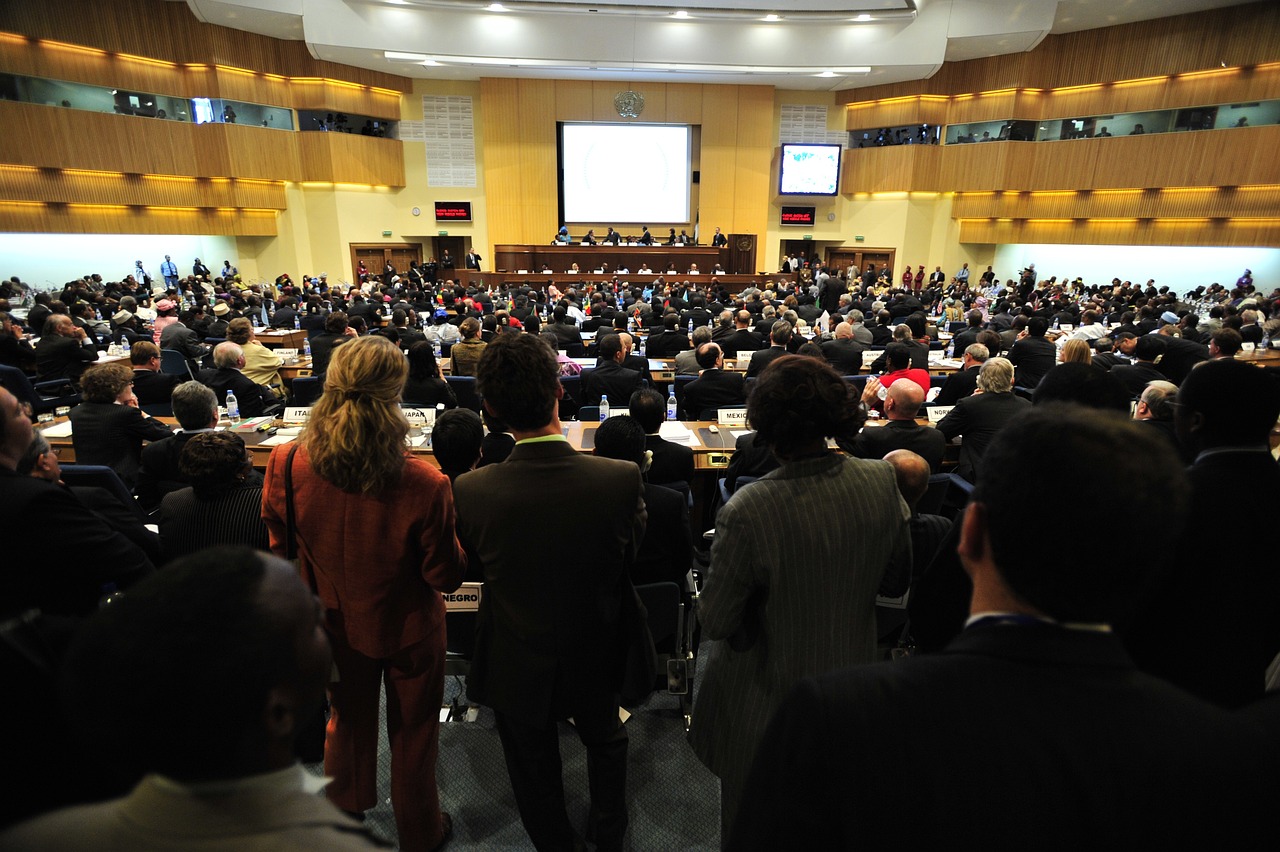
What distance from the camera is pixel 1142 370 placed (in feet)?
17.4

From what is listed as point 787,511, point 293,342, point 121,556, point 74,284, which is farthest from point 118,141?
point 787,511

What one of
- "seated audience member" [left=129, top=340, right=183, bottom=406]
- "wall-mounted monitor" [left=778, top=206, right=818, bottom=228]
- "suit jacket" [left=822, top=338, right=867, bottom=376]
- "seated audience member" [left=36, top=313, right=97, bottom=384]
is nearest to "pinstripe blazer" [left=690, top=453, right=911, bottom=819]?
"suit jacket" [left=822, top=338, right=867, bottom=376]

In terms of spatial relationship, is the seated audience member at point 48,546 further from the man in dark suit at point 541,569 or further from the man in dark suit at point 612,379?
the man in dark suit at point 612,379

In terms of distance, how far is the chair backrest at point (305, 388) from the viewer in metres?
5.39

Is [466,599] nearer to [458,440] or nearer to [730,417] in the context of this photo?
[458,440]

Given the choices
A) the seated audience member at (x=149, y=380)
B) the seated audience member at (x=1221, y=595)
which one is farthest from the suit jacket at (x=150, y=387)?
the seated audience member at (x=1221, y=595)

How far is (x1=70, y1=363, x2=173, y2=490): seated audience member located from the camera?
374cm

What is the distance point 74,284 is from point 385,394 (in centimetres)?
1343

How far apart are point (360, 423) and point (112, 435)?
314 centimetres

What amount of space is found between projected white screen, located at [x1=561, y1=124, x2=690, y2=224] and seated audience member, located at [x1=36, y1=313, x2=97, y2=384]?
1512 centimetres

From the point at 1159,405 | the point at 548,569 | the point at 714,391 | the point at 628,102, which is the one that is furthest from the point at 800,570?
the point at 628,102

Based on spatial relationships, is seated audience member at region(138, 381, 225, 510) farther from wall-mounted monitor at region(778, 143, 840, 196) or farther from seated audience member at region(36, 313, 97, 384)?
wall-mounted monitor at region(778, 143, 840, 196)

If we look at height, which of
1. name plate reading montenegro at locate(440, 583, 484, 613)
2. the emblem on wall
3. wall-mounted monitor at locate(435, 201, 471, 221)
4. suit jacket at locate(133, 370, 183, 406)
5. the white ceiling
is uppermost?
the white ceiling

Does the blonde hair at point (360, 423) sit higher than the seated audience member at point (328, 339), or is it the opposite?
the blonde hair at point (360, 423)
